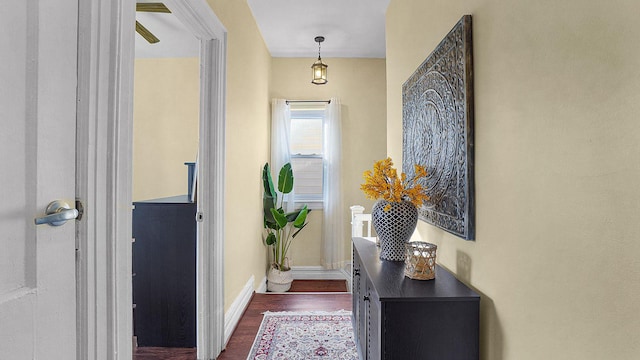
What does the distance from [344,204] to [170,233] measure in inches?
94.4

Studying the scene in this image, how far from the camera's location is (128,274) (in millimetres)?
1129

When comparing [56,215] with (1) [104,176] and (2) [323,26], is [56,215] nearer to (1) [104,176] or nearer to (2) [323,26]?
(1) [104,176]

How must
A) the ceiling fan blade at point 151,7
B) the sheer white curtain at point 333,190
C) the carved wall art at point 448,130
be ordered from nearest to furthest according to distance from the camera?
A: the carved wall art at point 448,130
the ceiling fan blade at point 151,7
the sheer white curtain at point 333,190

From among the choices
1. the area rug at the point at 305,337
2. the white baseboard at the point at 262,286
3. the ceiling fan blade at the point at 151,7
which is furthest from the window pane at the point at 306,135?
the area rug at the point at 305,337

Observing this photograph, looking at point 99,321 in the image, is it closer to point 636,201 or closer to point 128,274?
point 128,274

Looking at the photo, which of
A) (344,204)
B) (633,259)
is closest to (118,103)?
(633,259)

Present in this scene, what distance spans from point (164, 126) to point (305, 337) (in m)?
3.02

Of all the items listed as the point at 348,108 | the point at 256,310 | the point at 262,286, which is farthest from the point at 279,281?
the point at 348,108

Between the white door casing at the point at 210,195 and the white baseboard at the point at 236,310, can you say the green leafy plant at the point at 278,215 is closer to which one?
the white baseboard at the point at 236,310

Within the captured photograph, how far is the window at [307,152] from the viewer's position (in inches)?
166

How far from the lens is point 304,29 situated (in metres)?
3.48

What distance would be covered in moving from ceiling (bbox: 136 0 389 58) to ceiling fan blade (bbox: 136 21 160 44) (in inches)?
1.8

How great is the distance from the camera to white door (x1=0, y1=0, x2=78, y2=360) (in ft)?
2.39

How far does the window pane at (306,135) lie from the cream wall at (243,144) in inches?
20.6
